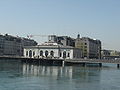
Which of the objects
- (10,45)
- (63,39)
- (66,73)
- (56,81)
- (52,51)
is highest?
(63,39)

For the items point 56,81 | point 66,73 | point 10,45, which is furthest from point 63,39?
point 56,81

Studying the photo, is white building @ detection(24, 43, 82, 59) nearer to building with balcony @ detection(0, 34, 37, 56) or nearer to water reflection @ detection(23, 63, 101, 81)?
building with balcony @ detection(0, 34, 37, 56)

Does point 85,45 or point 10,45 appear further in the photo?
point 85,45

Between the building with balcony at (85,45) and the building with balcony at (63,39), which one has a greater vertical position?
the building with balcony at (63,39)

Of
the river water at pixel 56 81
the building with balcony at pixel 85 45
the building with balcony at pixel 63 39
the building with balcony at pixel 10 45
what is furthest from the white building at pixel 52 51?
the river water at pixel 56 81

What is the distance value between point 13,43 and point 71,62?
70659mm

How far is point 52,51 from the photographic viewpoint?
5079 inches

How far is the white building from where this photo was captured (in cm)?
12669

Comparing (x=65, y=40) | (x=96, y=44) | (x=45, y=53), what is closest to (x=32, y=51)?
(x=45, y=53)

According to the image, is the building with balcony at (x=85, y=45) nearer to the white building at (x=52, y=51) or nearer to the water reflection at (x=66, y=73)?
the white building at (x=52, y=51)

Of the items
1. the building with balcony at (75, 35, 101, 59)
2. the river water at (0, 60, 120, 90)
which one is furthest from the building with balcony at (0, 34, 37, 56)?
the river water at (0, 60, 120, 90)

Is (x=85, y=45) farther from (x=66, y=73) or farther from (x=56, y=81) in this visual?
(x=56, y=81)

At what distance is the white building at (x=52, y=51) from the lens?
127 m

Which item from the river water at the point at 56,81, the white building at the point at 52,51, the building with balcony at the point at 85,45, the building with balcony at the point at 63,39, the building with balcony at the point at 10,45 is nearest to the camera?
the river water at the point at 56,81
